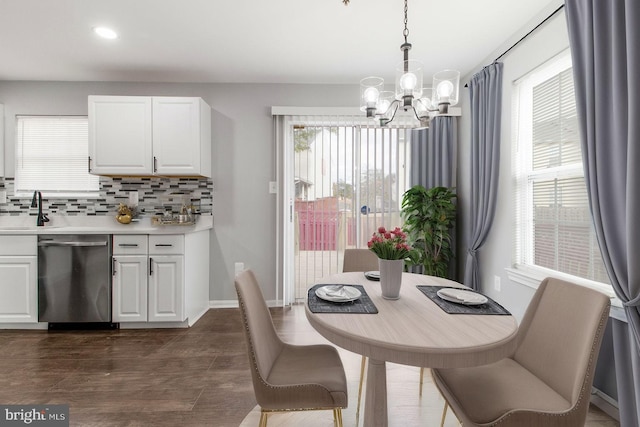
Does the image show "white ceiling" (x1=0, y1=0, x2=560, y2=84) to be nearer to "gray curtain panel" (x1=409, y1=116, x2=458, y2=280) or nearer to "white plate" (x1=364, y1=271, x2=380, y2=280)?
"gray curtain panel" (x1=409, y1=116, x2=458, y2=280)

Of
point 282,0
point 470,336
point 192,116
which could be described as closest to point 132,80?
point 192,116

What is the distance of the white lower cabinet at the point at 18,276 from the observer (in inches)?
114

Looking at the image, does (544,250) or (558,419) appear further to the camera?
(544,250)

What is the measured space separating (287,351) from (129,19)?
267cm

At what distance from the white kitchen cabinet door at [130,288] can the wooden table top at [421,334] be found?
7.59 feet

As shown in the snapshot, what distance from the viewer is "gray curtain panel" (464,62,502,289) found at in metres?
2.71

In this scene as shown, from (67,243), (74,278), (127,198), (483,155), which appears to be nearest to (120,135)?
(127,198)

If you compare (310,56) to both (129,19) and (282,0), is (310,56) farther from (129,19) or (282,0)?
(129,19)

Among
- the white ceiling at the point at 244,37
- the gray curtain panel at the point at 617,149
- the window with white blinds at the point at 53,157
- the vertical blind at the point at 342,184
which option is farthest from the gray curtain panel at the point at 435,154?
the window with white blinds at the point at 53,157

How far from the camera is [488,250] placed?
2.97 metres

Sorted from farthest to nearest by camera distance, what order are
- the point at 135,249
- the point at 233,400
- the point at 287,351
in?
the point at 135,249
the point at 233,400
the point at 287,351

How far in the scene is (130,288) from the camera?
9.61ft

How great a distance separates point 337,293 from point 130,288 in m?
2.38

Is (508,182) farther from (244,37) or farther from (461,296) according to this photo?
(244,37)
